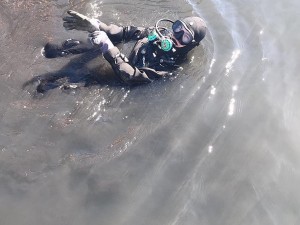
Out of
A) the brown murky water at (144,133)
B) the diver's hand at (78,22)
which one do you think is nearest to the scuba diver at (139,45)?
the diver's hand at (78,22)

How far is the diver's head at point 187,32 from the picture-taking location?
19.2 feet

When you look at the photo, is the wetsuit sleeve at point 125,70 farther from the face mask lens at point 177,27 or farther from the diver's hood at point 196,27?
the diver's hood at point 196,27

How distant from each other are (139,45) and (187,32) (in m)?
0.74

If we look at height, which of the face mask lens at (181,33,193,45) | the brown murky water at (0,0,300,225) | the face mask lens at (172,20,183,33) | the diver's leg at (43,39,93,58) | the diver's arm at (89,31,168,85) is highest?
the face mask lens at (172,20,183,33)

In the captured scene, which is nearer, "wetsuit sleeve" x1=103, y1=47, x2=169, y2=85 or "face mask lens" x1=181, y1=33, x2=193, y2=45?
"wetsuit sleeve" x1=103, y1=47, x2=169, y2=85

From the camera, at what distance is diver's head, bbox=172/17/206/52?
5.84 metres

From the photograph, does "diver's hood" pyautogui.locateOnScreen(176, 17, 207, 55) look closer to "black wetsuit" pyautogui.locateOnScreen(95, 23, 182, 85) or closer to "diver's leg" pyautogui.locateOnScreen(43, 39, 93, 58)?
"black wetsuit" pyautogui.locateOnScreen(95, 23, 182, 85)

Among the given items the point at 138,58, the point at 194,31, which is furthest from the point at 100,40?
the point at 194,31

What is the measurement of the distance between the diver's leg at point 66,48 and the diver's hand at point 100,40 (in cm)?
50

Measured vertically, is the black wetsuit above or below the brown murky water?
above

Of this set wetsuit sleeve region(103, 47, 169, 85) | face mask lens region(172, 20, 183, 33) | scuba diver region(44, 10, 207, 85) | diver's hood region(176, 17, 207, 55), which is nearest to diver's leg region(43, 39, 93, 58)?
scuba diver region(44, 10, 207, 85)

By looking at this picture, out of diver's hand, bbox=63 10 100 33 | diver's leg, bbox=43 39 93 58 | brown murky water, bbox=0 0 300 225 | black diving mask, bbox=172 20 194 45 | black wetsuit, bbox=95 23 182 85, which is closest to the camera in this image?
brown murky water, bbox=0 0 300 225

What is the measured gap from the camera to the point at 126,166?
4.95 metres

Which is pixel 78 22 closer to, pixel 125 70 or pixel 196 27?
pixel 125 70
